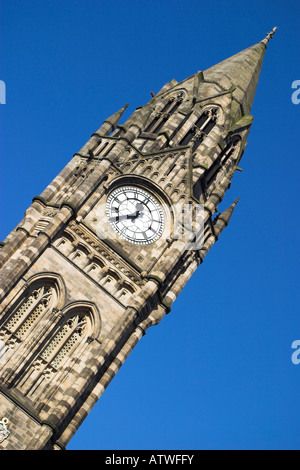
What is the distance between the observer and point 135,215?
4269 cm

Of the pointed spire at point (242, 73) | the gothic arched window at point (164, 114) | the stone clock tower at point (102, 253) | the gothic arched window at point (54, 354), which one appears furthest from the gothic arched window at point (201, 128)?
the gothic arched window at point (54, 354)

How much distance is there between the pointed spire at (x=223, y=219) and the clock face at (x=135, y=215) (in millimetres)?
4454

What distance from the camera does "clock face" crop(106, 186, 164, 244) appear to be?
41969 mm

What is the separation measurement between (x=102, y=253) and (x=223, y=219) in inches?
360

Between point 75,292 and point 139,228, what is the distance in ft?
17.0

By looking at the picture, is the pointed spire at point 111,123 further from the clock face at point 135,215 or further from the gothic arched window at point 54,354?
the gothic arched window at point 54,354

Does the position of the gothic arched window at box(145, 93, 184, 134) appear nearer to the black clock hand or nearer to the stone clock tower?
the stone clock tower

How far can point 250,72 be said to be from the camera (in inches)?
2061

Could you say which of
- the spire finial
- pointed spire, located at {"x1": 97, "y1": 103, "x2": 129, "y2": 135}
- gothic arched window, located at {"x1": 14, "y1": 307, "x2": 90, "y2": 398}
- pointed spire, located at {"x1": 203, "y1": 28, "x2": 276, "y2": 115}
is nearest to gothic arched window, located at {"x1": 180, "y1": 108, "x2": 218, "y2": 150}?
pointed spire, located at {"x1": 203, "y1": 28, "x2": 276, "y2": 115}

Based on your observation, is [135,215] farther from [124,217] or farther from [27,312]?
Answer: [27,312]

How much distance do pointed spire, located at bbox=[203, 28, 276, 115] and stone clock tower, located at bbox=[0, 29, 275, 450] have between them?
1.80 m

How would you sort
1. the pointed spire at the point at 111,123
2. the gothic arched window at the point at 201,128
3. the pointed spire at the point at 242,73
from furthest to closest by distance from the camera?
the pointed spire at the point at 242,73, the gothic arched window at the point at 201,128, the pointed spire at the point at 111,123

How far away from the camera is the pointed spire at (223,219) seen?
46.4m

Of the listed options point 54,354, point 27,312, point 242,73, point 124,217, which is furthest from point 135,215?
point 242,73
